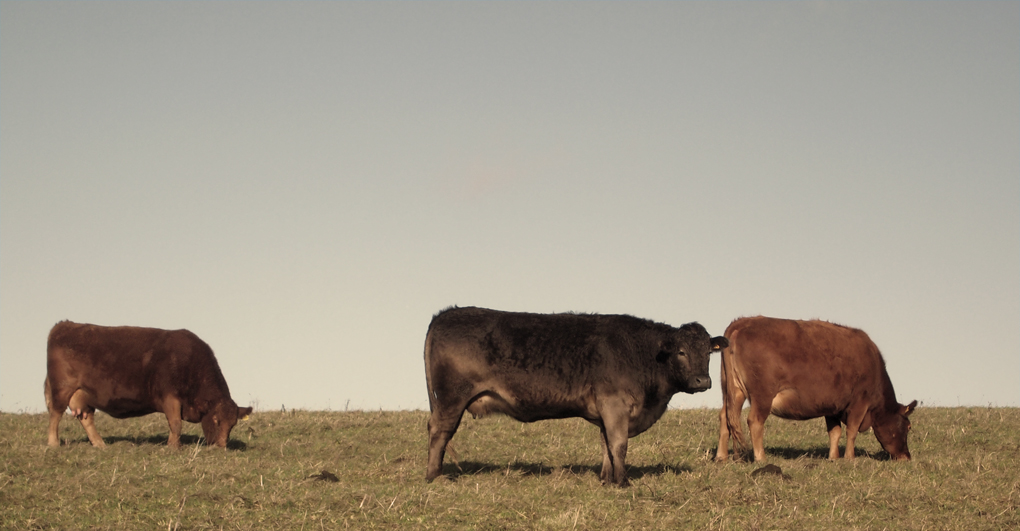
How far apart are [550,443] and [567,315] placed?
4098 millimetres

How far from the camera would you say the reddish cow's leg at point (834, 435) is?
16.0 m

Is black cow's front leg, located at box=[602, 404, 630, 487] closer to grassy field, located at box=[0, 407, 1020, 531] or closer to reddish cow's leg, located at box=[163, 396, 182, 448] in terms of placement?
grassy field, located at box=[0, 407, 1020, 531]

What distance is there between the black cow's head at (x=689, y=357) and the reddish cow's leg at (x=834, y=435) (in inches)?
161

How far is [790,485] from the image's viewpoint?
12570 mm

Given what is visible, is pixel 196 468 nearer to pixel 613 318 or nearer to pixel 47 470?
pixel 47 470

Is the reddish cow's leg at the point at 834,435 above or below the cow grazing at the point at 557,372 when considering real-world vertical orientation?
below

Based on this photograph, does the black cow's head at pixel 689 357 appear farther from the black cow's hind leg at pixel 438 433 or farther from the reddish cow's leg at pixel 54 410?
the reddish cow's leg at pixel 54 410

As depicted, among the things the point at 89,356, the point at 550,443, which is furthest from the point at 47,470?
the point at 550,443

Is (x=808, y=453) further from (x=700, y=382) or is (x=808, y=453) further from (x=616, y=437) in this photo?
(x=616, y=437)

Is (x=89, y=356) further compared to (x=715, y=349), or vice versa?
(x=89, y=356)

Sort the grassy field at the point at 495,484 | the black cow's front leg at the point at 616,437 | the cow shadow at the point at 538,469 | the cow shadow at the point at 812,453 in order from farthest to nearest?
the cow shadow at the point at 812,453, the cow shadow at the point at 538,469, the black cow's front leg at the point at 616,437, the grassy field at the point at 495,484

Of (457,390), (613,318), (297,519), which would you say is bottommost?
(297,519)

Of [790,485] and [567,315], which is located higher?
[567,315]

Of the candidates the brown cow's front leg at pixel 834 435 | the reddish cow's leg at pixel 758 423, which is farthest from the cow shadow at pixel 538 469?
the brown cow's front leg at pixel 834 435
